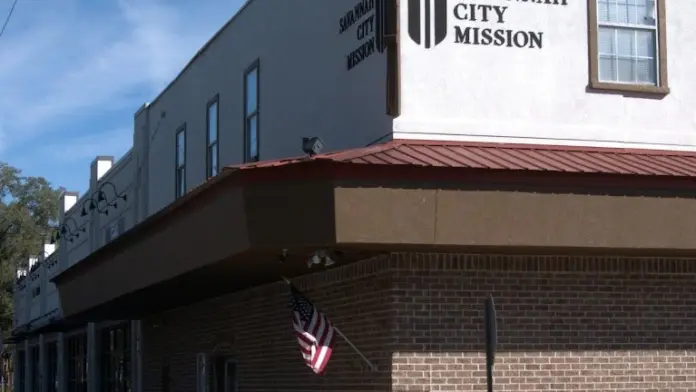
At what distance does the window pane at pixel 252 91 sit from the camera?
1945 cm

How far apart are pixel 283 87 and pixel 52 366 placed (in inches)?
1129

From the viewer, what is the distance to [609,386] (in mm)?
13812

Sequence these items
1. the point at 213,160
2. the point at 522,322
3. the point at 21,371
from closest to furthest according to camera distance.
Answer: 1. the point at 522,322
2. the point at 213,160
3. the point at 21,371

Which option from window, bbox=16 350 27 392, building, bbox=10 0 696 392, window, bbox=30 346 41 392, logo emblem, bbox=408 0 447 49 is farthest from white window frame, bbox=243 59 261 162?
window, bbox=16 350 27 392

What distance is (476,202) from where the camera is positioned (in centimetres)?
1259

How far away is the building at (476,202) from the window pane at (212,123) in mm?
4669

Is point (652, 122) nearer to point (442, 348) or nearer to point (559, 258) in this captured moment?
point (559, 258)

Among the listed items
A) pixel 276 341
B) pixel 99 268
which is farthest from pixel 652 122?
pixel 99 268

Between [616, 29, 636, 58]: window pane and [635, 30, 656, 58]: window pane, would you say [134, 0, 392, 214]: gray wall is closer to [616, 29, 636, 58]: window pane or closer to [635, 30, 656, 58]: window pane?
[616, 29, 636, 58]: window pane

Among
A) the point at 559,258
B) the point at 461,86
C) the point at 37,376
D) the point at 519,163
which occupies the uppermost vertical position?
the point at 461,86

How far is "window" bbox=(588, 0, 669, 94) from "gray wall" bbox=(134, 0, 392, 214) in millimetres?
2784

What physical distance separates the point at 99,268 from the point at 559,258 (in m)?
9.91

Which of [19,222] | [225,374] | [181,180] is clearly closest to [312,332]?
[225,374]

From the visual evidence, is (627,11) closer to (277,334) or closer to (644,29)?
(644,29)
